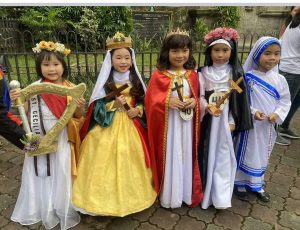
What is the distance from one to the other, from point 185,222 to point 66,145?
4.27 ft

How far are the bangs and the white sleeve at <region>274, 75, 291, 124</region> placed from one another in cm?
Result: 97

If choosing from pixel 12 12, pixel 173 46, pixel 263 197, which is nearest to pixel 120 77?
pixel 173 46

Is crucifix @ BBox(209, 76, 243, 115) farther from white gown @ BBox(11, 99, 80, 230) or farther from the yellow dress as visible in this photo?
white gown @ BBox(11, 99, 80, 230)

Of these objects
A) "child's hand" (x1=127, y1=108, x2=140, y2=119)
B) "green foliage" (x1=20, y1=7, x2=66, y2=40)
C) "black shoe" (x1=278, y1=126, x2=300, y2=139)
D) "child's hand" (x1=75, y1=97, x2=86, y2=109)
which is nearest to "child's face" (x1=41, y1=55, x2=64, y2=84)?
"child's hand" (x1=75, y1=97, x2=86, y2=109)

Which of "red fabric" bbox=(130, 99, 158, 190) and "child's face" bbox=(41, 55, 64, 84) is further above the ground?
"child's face" bbox=(41, 55, 64, 84)

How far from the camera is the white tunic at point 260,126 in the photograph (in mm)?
2885

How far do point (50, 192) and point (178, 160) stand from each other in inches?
46.0

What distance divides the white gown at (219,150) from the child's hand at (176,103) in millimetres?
240

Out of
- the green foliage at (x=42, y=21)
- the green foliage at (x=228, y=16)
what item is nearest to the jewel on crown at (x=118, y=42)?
the green foliage at (x=42, y=21)

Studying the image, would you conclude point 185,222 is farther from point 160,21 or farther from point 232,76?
Result: point 160,21

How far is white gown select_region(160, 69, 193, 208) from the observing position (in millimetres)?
2812

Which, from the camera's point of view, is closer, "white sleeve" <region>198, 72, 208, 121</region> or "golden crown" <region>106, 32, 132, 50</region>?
"golden crown" <region>106, 32, 132, 50</region>

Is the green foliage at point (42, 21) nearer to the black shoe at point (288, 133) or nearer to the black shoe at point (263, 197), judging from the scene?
the black shoe at point (288, 133)

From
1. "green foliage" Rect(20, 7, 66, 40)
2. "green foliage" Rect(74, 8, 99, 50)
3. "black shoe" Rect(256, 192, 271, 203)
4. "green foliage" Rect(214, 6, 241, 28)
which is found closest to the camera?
"black shoe" Rect(256, 192, 271, 203)
